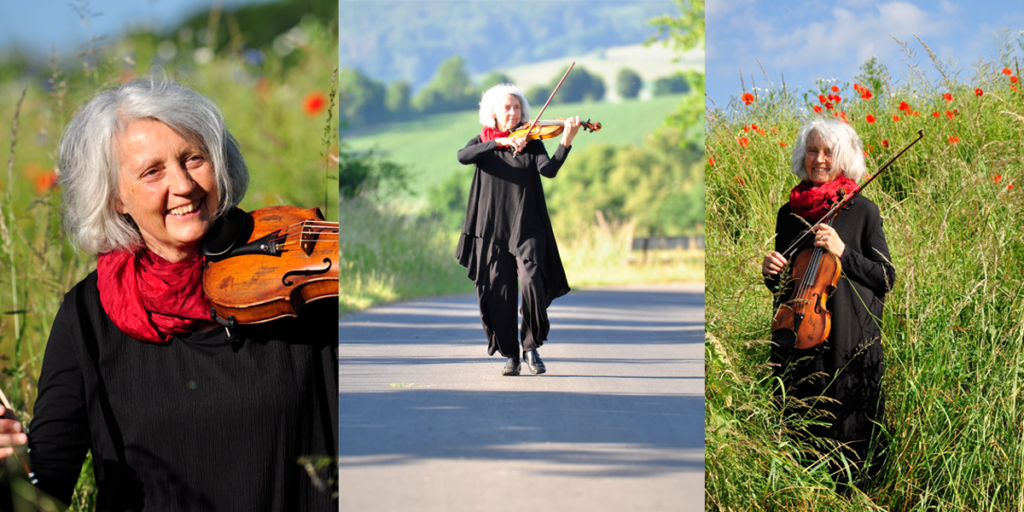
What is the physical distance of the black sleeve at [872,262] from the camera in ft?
7.75

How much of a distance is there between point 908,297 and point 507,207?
1.50 m

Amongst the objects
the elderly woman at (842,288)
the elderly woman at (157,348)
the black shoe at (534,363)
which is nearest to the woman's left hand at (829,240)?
the elderly woman at (842,288)

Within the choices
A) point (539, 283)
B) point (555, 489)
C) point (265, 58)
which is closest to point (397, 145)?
point (539, 283)

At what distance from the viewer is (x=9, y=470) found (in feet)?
6.15

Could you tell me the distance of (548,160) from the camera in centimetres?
204

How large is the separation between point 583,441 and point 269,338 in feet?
3.15

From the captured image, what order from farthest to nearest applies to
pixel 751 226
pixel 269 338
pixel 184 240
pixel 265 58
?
pixel 265 58 < pixel 751 226 < pixel 269 338 < pixel 184 240

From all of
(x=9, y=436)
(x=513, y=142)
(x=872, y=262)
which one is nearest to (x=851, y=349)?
(x=872, y=262)

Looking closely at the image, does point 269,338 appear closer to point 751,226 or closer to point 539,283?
point 539,283

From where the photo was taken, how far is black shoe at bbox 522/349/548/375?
2117 millimetres

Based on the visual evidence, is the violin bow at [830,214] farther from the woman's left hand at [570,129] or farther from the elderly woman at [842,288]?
the woman's left hand at [570,129]

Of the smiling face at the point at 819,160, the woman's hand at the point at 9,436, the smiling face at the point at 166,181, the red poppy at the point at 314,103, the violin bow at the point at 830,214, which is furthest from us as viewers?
the red poppy at the point at 314,103

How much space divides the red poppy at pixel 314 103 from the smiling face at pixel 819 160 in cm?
197

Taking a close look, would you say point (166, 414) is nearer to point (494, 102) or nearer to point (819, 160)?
point (494, 102)
